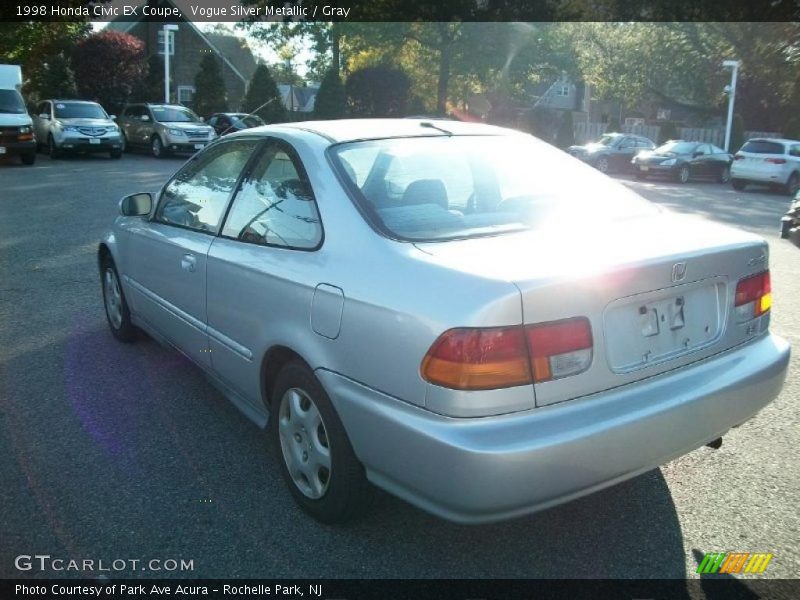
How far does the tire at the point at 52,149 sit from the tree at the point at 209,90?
60.5 feet

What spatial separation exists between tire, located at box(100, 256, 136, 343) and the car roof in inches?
80.2

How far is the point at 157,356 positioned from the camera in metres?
5.37

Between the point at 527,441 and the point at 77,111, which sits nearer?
the point at 527,441

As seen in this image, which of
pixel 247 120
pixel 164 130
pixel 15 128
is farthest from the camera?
pixel 247 120

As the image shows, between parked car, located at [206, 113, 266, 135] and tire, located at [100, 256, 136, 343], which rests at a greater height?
parked car, located at [206, 113, 266, 135]

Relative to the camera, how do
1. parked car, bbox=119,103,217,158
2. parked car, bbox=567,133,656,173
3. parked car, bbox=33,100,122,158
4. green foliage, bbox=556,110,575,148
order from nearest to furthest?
parked car, bbox=33,100,122,158 → parked car, bbox=119,103,217,158 → parked car, bbox=567,133,656,173 → green foliage, bbox=556,110,575,148

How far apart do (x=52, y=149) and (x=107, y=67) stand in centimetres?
1545

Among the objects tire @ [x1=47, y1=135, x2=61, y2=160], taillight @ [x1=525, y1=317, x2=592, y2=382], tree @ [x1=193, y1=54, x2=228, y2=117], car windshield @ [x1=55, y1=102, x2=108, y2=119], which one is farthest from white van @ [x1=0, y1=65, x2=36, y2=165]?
tree @ [x1=193, y1=54, x2=228, y2=117]

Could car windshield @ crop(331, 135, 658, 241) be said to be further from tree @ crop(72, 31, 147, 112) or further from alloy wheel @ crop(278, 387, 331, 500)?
tree @ crop(72, 31, 147, 112)

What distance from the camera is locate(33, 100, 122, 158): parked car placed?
73.3 feet

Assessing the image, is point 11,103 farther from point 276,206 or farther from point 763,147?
point 763,147

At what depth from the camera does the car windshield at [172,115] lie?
25597mm

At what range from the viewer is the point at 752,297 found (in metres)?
3.23

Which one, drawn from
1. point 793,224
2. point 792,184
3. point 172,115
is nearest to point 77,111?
point 172,115
